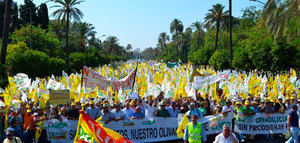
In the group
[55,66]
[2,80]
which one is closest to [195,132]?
[2,80]

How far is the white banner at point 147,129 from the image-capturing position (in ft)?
30.4

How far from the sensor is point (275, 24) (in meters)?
23.9

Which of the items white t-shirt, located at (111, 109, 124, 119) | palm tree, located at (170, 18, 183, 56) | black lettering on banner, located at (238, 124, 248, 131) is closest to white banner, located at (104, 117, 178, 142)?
white t-shirt, located at (111, 109, 124, 119)

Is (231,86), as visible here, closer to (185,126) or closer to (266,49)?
(185,126)

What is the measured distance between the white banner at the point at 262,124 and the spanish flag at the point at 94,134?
19.1 ft

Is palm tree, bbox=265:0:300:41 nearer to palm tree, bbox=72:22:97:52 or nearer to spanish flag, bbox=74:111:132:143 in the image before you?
spanish flag, bbox=74:111:132:143

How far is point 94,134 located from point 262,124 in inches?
265

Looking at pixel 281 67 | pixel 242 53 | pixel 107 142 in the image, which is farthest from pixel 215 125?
pixel 242 53

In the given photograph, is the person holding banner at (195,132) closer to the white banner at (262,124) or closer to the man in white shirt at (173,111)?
the man in white shirt at (173,111)

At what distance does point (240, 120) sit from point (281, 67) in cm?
1823

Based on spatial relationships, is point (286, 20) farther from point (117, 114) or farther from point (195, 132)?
point (195, 132)

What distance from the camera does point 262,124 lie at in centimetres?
1033

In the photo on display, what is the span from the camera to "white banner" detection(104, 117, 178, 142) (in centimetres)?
927

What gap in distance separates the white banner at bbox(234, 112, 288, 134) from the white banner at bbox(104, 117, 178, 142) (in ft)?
6.50
